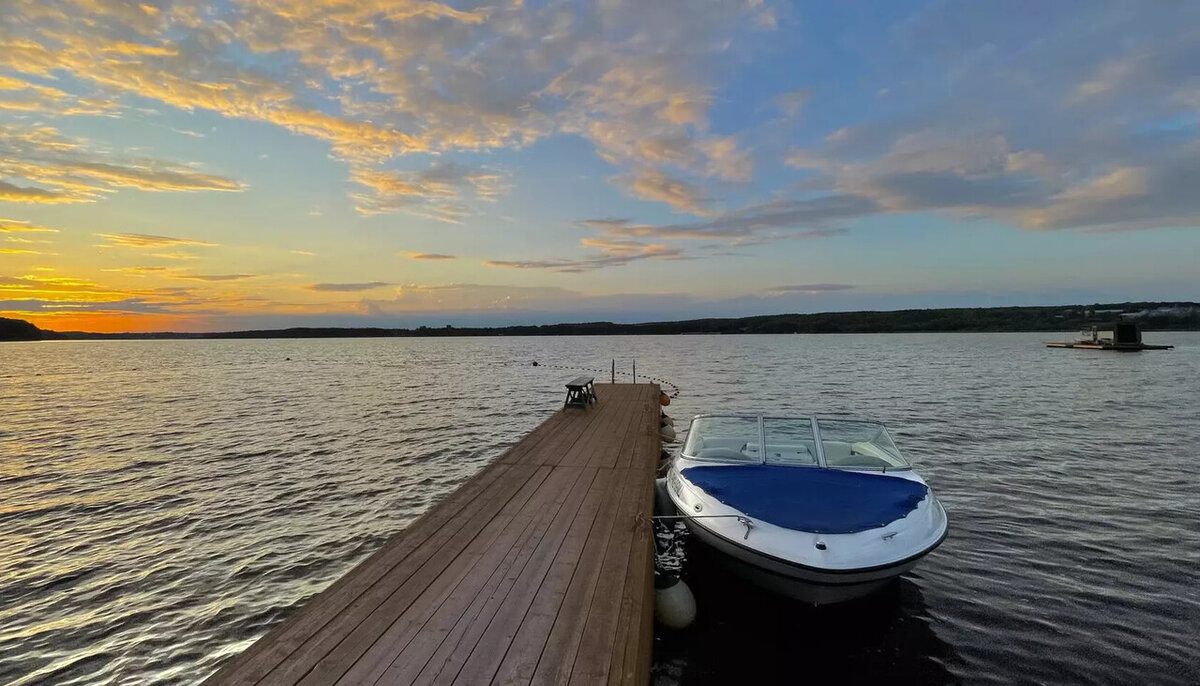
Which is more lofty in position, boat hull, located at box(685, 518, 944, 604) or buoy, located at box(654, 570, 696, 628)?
boat hull, located at box(685, 518, 944, 604)

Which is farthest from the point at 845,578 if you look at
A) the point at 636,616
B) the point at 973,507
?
the point at 973,507

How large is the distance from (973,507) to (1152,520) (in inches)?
114

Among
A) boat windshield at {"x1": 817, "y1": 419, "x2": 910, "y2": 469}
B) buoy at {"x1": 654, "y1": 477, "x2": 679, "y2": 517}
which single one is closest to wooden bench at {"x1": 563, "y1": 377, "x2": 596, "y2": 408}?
buoy at {"x1": 654, "y1": 477, "x2": 679, "y2": 517}

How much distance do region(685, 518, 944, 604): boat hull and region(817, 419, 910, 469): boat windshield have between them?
1.73 m

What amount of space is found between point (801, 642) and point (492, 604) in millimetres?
3998

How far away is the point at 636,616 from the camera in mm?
5297

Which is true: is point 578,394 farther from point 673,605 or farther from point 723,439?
point 673,605

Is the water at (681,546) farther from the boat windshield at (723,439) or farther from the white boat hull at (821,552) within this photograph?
the boat windshield at (723,439)

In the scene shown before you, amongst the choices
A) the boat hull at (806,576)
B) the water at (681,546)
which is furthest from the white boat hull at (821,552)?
the water at (681,546)

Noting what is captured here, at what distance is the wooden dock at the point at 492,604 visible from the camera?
14.4 ft

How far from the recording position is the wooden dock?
438 centimetres

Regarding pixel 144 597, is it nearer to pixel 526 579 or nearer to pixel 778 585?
pixel 526 579

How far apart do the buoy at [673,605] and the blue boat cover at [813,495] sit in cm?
132

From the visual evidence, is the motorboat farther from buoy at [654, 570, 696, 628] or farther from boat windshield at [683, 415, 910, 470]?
buoy at [654, 570, 696, 628]
